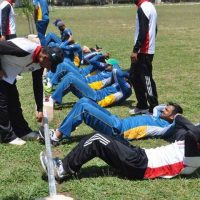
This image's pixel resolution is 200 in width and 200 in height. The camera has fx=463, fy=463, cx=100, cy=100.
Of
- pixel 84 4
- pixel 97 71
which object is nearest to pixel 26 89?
pixel 97 71

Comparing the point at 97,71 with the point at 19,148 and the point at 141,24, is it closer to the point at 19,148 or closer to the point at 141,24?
the point at 141,24

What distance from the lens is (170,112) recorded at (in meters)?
6.47

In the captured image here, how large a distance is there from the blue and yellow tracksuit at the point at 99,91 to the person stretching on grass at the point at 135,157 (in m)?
3.03

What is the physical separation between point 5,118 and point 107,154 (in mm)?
2104

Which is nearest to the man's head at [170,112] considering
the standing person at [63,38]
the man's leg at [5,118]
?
the man's leg at [5,118]

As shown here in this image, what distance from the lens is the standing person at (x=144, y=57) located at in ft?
24.7

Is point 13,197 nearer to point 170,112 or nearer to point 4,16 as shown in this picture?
point 170,112

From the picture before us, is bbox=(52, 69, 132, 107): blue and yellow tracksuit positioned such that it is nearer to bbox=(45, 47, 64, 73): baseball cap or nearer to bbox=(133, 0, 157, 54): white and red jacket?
bbox=(133, 0, 157, 54): white and red jacket

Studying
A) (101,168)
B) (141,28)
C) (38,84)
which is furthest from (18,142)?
(141,28)

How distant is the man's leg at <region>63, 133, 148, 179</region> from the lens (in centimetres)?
490

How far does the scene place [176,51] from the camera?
16078 mm

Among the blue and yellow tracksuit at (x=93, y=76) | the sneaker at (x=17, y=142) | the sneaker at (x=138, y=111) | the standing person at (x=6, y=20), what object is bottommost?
the sneaker at (x=138, y=111)

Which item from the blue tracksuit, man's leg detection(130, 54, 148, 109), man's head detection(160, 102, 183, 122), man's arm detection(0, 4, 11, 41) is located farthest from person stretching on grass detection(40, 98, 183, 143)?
the blue tracksuit

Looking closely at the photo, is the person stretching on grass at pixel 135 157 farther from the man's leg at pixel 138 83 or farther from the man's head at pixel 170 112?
the man's leg at pixel 138 83
